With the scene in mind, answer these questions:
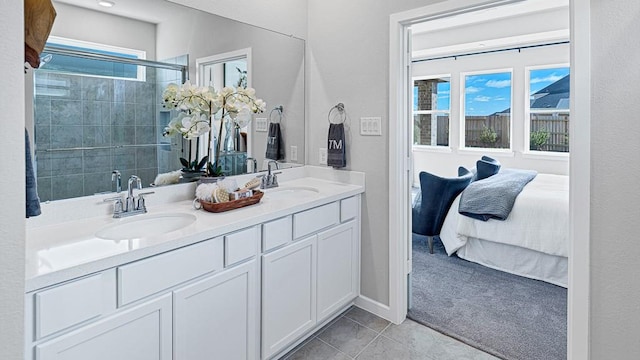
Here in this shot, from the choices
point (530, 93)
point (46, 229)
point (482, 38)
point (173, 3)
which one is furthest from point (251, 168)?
point (530, 93)

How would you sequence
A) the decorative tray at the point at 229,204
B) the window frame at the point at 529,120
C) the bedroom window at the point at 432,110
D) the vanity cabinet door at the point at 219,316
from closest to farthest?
the vanity cabinet door at the point at 219,316
the decorative tray at the point at 229,204
the window frame at the point at 529,120
the bedroom window at the point at 432,110

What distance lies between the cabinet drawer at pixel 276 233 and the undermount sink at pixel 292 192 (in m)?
0.47

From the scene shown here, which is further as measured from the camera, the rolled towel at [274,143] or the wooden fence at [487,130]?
the wooden fence at [487,130]

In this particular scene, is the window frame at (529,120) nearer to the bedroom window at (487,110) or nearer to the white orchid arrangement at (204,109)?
the bedroom window at (487,110)

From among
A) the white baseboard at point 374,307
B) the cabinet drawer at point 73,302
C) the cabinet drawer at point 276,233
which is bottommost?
the white baseboard at point 374,307

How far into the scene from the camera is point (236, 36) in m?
2.24

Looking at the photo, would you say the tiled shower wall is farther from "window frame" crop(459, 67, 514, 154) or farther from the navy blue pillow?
"window frame" crop(459, 67, 514, 154)

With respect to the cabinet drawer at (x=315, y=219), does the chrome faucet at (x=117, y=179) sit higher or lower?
higher

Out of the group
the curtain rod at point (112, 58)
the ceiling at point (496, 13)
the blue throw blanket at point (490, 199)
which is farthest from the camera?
the ceiling at point (496, 13)

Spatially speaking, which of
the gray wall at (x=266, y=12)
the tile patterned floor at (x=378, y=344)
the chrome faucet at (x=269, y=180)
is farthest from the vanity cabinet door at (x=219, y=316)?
the gray wall at (x=266, y=12)

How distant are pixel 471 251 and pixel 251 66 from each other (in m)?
2.55

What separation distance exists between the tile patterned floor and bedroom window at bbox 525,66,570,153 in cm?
440

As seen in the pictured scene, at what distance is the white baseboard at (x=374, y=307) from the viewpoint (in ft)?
7.87

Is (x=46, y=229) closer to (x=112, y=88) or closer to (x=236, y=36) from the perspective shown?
(x=112, y=88)
